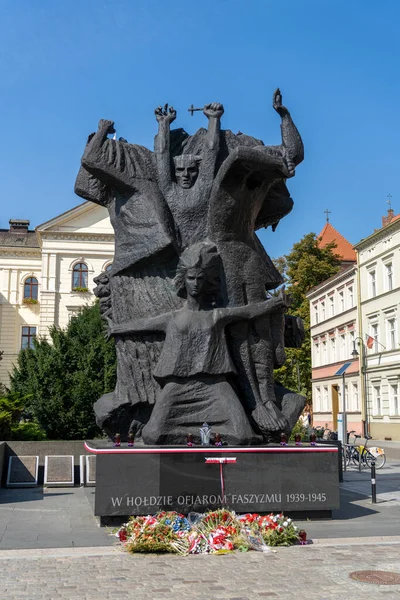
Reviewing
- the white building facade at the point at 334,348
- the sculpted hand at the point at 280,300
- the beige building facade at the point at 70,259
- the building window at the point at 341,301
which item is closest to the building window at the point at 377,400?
the white building facade at the point at 334,348

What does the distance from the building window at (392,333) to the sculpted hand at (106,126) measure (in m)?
29.9

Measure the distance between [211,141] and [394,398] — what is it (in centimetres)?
2981

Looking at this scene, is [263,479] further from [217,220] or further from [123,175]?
[123,175]

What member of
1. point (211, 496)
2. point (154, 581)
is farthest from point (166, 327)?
point (154, 581)

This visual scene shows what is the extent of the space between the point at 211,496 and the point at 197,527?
1.04m

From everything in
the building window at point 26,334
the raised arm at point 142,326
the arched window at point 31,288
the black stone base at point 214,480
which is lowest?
the black stone base at point 214,480

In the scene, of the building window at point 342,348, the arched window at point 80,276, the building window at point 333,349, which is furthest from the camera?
the arched window at point 80,276

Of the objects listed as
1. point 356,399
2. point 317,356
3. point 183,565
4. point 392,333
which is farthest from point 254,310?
point 317,356

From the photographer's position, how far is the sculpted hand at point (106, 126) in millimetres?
11070

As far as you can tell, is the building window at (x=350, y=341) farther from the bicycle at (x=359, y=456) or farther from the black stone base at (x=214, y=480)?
the black stone base at (x=214, y=480)

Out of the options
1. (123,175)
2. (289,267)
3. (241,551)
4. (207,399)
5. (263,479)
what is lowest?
(241,551)

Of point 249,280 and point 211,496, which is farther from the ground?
point 249,280

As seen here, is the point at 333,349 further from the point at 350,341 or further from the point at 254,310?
the point at 254,310

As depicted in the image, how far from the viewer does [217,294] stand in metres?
10.4
